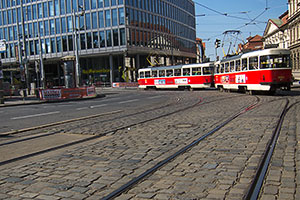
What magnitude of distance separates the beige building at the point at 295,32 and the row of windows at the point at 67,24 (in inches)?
1235

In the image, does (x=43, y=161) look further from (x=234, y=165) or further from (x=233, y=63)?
(x=233, y=63)

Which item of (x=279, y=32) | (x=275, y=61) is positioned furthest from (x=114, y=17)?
(x=275, y=61)

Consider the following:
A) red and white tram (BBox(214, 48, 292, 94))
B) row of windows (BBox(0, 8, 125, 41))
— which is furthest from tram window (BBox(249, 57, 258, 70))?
row of windows (BBox(0, 8, 125, 41))

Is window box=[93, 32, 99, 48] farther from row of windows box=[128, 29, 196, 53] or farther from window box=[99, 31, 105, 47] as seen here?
row of windows box=[128, 29, 196, 53]

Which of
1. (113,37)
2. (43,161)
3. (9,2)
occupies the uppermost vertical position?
(9,2)

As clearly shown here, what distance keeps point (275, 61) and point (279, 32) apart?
2266 inches

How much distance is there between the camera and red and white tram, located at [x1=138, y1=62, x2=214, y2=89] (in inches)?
1297

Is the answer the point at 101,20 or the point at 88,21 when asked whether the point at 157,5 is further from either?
the point at 88,21

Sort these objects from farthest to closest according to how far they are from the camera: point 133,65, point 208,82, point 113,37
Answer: point 133,65 → point 113,37 → point 208,82

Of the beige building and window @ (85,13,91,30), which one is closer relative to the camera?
the beige building

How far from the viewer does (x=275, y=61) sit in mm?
18812

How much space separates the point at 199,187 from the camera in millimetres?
3873

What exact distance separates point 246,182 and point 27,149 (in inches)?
182

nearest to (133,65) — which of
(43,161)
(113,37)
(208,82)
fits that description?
(113,37)
